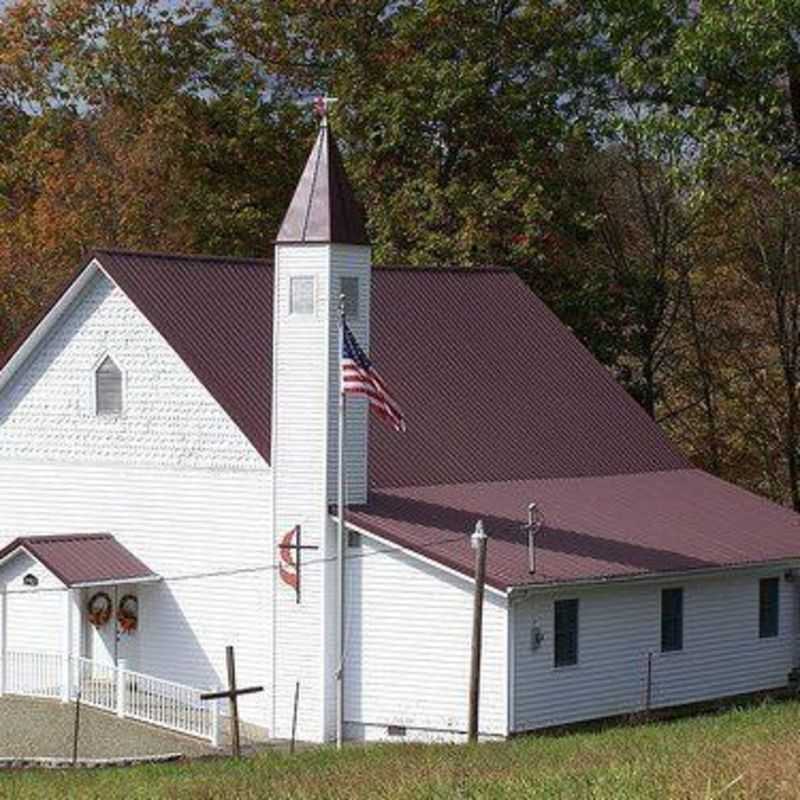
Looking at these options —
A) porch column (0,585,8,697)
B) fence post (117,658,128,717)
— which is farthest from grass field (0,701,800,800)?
porch column (0,585,8,697)

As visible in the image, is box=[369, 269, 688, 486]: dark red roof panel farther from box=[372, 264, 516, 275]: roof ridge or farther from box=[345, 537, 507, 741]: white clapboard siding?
box=[345, 537, 507, 741]: white clapboard siding

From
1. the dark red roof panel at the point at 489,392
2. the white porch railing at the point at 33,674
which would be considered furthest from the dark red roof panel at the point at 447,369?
the white porch railing at the point at 33,674

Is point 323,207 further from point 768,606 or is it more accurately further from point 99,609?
point 768,606

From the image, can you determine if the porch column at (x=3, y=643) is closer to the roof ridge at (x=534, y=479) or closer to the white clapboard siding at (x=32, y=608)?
the white clapboard siding at (x=32, y=608)

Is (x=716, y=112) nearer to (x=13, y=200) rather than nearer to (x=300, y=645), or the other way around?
(x=300, y=645)

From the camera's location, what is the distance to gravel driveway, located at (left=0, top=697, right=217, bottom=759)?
1328 inches

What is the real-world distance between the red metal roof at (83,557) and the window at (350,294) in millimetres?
6349

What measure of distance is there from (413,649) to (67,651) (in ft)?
21.6

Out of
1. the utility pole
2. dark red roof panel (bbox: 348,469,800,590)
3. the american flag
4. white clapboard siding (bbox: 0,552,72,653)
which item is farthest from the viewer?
white clapboard siding (bbox: 0,552,72,653)

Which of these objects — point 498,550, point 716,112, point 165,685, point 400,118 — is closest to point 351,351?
point 498,550

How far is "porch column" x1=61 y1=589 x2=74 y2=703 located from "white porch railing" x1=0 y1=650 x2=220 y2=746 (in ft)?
0.06

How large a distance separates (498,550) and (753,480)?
26003 millimetres

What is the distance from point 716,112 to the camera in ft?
142

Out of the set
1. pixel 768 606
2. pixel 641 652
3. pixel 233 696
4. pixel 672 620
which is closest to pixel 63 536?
pixel 233 696
